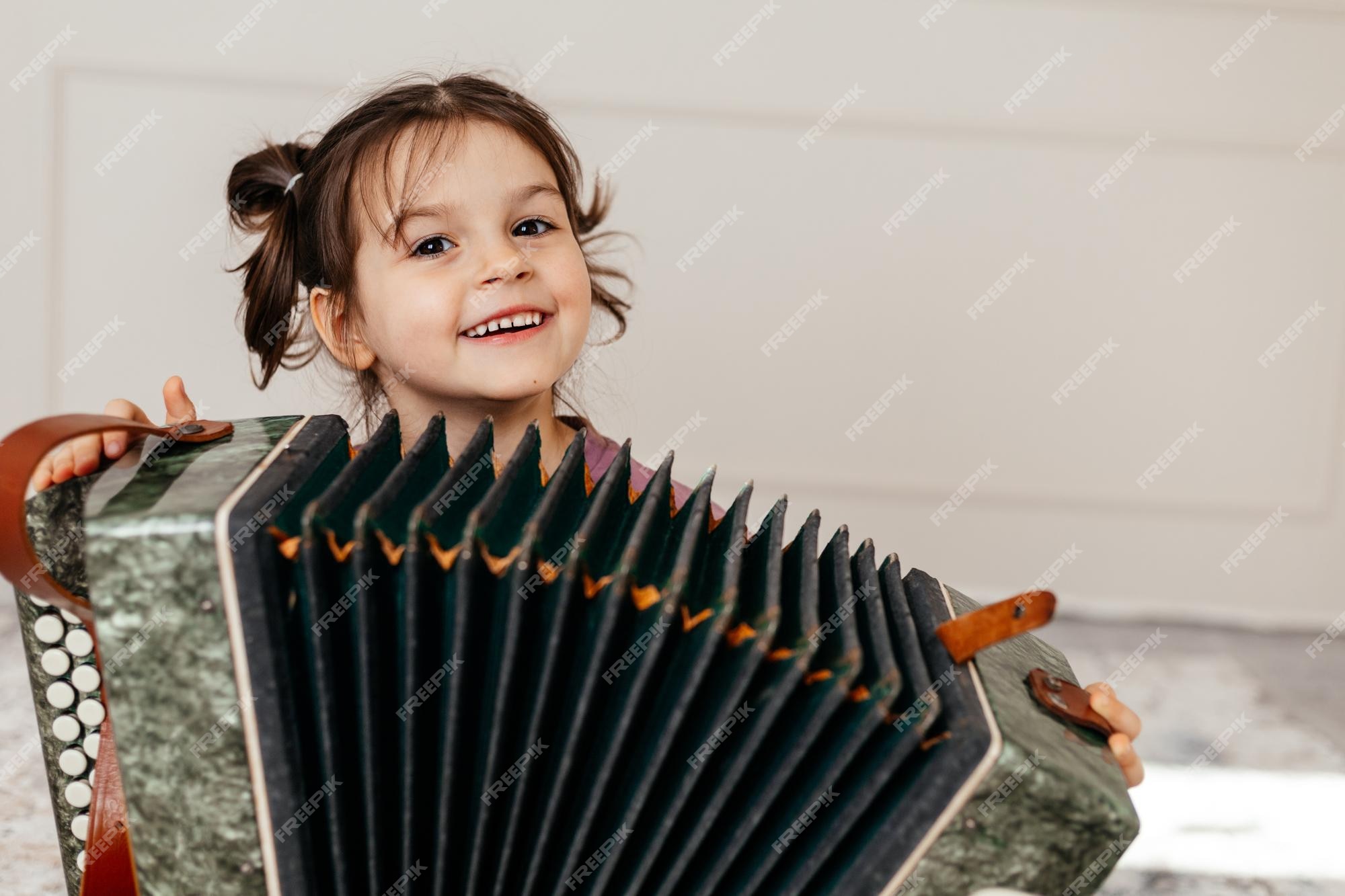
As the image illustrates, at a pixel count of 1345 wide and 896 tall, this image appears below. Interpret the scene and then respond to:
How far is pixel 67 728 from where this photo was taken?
A: 928 mm

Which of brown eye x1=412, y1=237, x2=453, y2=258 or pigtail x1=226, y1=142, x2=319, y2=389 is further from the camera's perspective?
pigtail x1=226, y1=142, x2=319, y2=389

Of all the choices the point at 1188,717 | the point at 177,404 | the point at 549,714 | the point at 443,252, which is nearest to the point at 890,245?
the point at 1188,717

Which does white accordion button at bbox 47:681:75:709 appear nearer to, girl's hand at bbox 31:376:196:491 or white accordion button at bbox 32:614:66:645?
white accordion button at bbox 32:614:66:645

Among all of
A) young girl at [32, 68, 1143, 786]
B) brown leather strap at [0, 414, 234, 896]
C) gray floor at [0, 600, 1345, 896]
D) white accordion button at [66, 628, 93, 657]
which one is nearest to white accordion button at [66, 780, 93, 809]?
brown leather strap at [0, 414, 234, 896]

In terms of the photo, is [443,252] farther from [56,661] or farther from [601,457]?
[56,661]

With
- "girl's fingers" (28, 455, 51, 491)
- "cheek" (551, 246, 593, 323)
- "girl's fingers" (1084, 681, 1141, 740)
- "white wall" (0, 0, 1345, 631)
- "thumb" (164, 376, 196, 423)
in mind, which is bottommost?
"girl's fingers" (28, 455, 51, 491)

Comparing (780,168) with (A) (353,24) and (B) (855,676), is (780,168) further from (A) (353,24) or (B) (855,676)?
(B) (855,676)

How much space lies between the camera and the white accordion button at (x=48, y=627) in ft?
2.93

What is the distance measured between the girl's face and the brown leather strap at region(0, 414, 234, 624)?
511 mm

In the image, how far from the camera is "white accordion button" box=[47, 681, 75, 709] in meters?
0.91

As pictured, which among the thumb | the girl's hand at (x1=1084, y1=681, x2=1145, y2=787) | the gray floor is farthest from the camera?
the gray floor

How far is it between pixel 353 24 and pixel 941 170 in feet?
4.21

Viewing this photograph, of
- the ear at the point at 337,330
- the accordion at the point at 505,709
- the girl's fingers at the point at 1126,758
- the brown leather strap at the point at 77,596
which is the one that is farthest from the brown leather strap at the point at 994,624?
the ear at the point at 337,330

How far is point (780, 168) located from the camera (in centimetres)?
249
